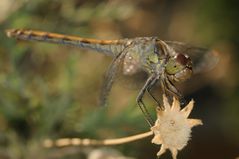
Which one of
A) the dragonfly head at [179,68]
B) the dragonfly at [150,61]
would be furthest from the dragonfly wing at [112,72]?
the dragonfly head at [179,68]

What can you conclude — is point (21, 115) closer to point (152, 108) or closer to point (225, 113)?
point (152, 108)

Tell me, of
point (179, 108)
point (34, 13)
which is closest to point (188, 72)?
point (179, 108)

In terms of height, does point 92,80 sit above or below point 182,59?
below

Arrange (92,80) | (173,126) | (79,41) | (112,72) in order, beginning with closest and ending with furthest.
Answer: (173,126) → (112,72) → (79,41) → (92,80)

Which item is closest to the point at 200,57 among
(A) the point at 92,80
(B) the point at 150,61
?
(B) the point at 150,61

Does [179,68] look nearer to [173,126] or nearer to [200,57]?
[173,126]

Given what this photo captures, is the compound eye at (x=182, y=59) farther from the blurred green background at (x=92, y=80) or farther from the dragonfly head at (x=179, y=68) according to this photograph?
the blurred green background at (x=92, y=80)

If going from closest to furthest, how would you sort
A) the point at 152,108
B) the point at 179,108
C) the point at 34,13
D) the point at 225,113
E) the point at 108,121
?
the point at 179,108 → the point at 152,108 → the point at 108,121 → the point at 34,13 → the point at 225,113
